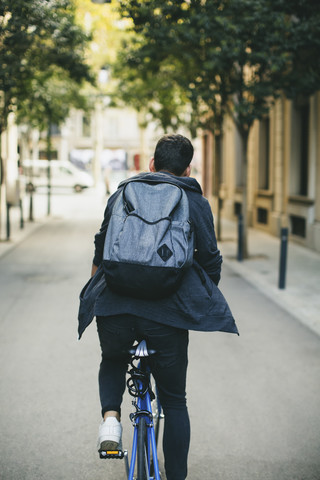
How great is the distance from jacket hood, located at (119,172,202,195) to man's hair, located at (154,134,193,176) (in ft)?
0.23

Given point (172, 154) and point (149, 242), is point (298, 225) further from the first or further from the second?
point (149, 242)

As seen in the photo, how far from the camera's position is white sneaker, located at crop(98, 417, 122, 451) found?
264 cm

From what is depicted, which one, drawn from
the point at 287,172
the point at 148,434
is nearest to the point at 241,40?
the point at 287,172

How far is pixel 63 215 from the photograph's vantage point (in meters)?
23.5

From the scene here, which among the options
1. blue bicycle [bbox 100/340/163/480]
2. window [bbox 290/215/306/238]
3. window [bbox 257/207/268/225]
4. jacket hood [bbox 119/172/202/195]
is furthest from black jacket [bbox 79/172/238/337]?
window [bbox 257/207/268/225]

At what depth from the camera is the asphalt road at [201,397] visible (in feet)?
11.7

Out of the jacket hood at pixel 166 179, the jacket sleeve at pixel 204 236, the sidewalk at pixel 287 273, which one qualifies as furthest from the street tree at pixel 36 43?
the jacket sleeve at pixel 204 236

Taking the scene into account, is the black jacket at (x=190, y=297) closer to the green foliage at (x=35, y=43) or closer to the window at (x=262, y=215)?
the green foliage at (x=35, y=43)

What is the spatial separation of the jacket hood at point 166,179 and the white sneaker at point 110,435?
1.05 metres

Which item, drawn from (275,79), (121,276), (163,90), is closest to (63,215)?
(163,90)

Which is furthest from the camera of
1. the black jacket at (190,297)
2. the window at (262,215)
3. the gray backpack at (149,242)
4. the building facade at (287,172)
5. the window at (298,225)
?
the window at (262,215)

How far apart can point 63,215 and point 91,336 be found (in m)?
17.3

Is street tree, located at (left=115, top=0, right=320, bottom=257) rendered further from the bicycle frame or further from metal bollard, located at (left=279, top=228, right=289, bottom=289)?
the bicycle frame

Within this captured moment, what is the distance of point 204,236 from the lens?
2723 mm
